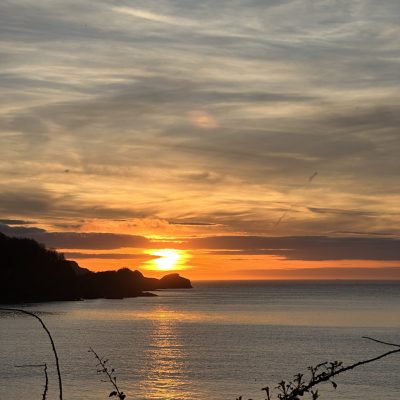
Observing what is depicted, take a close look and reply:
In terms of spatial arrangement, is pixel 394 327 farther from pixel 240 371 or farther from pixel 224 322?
pixel 240 371

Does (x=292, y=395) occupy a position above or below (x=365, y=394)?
above

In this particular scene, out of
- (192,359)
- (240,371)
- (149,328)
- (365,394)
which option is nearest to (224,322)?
(149,328)

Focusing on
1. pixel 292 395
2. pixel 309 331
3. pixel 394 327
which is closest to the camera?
pixel 292 395

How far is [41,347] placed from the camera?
12862cm

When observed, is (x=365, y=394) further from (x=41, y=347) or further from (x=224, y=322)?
(x=224, y=322)

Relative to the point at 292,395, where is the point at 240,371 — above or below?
below

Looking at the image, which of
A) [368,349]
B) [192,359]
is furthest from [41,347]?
[368,349]

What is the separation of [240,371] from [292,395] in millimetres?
92426

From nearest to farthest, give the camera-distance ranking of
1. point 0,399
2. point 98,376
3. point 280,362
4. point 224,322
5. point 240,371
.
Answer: point 0,399 → point 98,376 → point 240,371 → point 280,362 → point 224,322

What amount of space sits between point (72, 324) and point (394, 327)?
77527 mm

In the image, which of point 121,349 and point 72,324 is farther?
point 72,324

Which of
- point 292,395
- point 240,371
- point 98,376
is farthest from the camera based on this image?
point 240,371

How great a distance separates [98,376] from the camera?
3469 inches

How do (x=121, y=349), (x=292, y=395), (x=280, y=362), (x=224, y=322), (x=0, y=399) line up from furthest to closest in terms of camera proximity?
(x=224, y=322), (x=121, y=349), (x=280, y=362), (x=0, y=399), (x=292, y=395)
